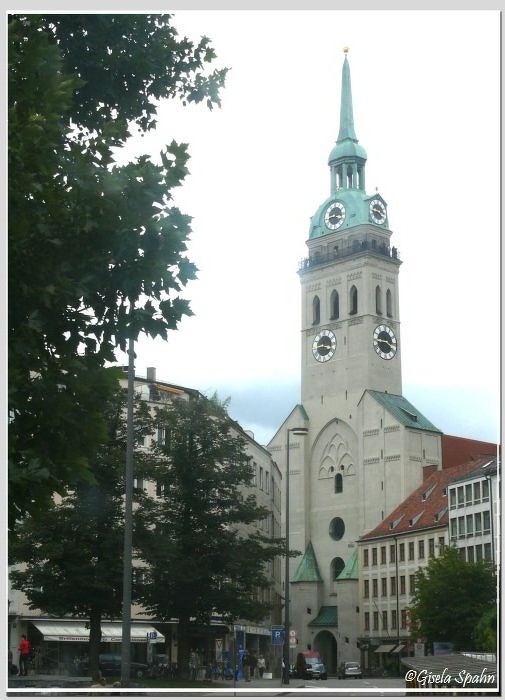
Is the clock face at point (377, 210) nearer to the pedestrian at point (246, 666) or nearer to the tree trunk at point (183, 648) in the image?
the tree trunk at point (183, 648)

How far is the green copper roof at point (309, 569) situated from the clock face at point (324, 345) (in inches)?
→ 650

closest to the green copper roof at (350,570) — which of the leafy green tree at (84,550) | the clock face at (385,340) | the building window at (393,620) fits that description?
the building window at (393,620)

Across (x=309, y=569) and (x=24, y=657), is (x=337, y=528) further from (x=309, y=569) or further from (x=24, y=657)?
(x=24, y=657)

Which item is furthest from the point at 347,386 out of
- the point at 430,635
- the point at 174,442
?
the point at 174,442

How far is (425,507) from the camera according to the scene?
64.4 metres

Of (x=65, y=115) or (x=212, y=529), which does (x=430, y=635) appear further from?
(x=65, y=115)

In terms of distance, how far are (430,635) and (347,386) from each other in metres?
29.4

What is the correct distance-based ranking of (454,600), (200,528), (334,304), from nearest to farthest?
(200,528) < (454,600) < (334,304)

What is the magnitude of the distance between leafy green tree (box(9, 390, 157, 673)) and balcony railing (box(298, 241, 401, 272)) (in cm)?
1317

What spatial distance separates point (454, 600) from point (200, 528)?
1533 centimetres

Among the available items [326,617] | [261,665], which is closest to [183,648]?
[261,665]

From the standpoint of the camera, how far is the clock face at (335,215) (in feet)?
173

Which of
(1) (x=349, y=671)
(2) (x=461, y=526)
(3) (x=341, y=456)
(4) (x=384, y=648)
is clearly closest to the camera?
(1) (x=349, y=671)

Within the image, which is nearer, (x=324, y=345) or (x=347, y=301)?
(x=347, y=301)
